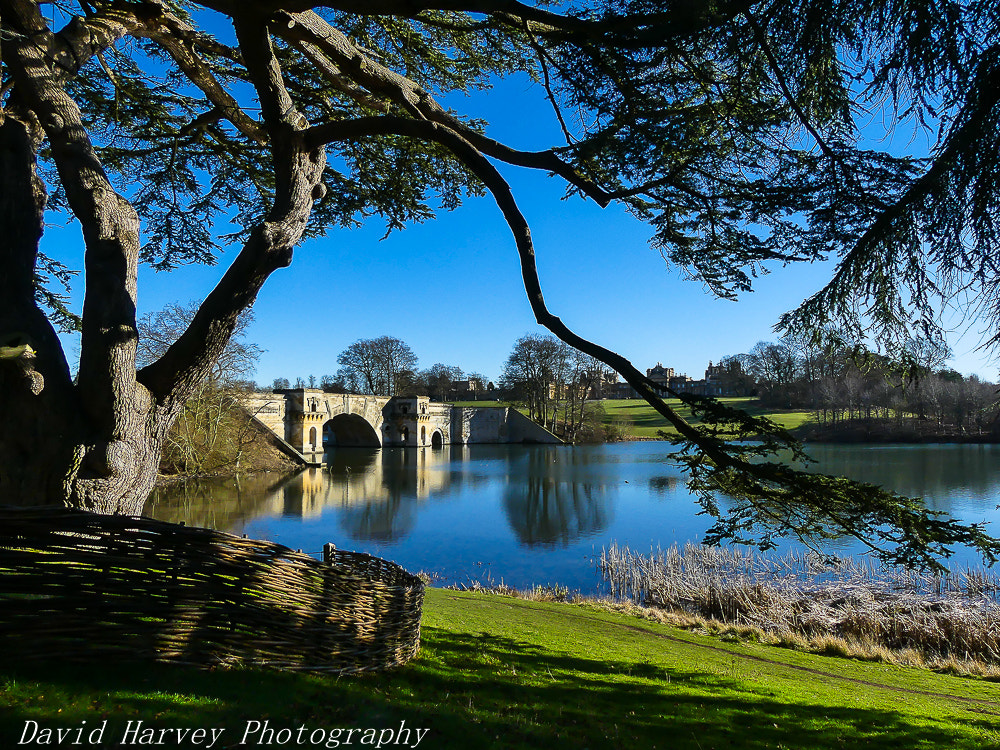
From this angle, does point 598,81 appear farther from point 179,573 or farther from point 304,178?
point 179,573

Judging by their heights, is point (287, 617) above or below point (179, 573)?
below

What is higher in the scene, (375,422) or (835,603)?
(375,422)

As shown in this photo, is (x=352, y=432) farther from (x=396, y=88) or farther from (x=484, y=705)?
(x=484, y=705)

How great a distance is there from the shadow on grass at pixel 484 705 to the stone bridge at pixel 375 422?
23.1 metres

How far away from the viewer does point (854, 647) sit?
6246 mm

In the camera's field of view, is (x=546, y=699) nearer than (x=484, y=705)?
No

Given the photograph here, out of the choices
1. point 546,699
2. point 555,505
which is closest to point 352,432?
point 555,505

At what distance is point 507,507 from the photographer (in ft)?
55.9

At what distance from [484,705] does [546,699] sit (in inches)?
16.7

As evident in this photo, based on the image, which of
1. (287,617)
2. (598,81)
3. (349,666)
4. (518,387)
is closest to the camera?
(287,617)

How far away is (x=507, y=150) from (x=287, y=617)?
110 inches

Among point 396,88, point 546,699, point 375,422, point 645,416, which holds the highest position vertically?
point 396,88

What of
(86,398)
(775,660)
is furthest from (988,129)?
(775,660)

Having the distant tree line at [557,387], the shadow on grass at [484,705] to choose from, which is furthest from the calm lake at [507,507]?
the distant tree line at [557,387]
